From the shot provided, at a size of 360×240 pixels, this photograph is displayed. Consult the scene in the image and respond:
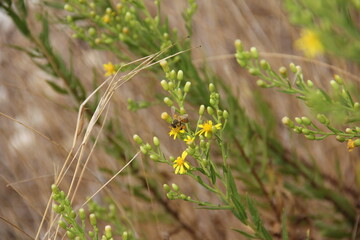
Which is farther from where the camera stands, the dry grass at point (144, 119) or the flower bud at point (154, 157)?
the dry grass at point (144, 119)

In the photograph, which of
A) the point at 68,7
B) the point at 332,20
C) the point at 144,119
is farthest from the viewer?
the point at 144,119

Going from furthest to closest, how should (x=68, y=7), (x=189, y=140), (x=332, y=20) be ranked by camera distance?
(x=68, y=7) < (x=189, y=140) < (x=332, y=20)

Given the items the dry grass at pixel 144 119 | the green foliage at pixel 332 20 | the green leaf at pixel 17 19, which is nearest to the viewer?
the green foliage at pixel 332 20

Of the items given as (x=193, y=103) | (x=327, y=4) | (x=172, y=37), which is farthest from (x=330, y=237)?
(x=327, y=4)

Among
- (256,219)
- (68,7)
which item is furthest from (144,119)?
(256,219)

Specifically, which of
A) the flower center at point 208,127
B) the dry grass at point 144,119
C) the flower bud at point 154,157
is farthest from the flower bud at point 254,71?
the dry grass at point 144,119

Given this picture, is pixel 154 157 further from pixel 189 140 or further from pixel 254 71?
pixel 254 71

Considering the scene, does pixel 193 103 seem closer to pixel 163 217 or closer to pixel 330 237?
pixel 163 217

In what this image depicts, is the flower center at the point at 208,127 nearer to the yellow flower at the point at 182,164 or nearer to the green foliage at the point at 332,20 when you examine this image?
the yellow flower at the point at 182,164

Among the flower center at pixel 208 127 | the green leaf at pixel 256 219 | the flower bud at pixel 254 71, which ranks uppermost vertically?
the flower bud at pixel 254 71
